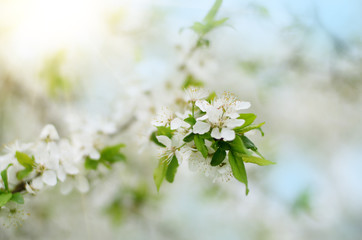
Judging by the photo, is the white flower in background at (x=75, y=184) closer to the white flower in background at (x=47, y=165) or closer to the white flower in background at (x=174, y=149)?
the white flower in background at (x=47, y=165)

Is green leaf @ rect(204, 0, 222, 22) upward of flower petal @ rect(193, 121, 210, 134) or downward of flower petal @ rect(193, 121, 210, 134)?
upward

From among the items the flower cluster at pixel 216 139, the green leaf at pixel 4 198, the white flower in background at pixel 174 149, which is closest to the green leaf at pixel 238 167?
the flower cluster at pixel 216 139

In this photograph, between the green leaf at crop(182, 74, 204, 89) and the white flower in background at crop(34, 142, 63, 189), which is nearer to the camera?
the white flower in background at crop(34, 142, 63, 189)

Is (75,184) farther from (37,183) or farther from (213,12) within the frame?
(213,12)

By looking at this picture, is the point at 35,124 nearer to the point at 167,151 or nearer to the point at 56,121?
the point at 56,121

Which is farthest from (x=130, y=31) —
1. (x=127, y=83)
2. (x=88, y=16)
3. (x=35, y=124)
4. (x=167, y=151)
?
(x=167, y=151)

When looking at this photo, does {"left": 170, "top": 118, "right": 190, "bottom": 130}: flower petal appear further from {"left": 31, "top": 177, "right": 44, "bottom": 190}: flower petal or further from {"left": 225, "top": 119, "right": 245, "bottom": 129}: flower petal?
{"left": 31, "top": 177, "right": 44, "bottom": 190}: flower petal

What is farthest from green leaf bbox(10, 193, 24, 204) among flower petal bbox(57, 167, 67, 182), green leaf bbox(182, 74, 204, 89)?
green leaf bbox(182, 74, 204, 89)
